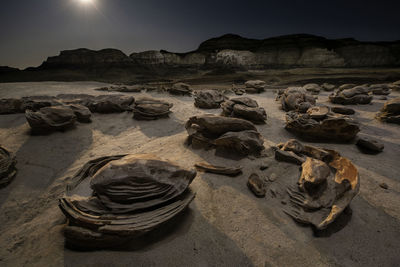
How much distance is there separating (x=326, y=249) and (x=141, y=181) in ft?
5.87

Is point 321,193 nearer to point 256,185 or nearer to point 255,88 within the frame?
point 256,185

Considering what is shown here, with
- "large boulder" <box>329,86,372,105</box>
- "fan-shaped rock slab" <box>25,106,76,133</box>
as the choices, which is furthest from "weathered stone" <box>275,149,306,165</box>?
"large boulder" <box>329,86,372,105</box>

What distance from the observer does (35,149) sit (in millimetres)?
3357

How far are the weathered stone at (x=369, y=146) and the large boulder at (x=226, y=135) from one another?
1909 millimetres

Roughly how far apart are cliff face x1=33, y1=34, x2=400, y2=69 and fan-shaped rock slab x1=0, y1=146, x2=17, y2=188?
2740 cm

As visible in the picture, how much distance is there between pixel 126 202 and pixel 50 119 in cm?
371

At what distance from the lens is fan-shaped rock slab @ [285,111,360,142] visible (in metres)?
3.36

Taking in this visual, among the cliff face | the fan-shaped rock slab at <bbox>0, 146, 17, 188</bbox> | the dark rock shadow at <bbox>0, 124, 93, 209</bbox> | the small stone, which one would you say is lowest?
the small stone

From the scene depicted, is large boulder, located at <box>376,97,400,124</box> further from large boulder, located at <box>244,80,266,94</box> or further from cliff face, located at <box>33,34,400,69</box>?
cliff face, located at <box>33,34,400,69</box>

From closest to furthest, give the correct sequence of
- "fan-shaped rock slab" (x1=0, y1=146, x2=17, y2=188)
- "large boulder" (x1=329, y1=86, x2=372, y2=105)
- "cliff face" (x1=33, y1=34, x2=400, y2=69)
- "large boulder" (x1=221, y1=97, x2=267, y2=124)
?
1. "fan-shaped rock slab" (x1=0, y1=146, x2=17, y2=188)
2. "large boulder" (x1=221, y1=97, x2=267, y2=124)
3. "large boulder" (x1=329, y1=86, x2=372, y2=105)
4. "cliff face" (x1=33, y1=34, x2=400, y2=69)

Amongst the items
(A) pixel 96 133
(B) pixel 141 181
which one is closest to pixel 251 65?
(A) pixel 96 133

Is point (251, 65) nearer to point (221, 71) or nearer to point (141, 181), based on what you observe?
point (221, 71)

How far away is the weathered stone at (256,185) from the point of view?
212 cm

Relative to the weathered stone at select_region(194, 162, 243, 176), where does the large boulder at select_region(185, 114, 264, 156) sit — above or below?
above
